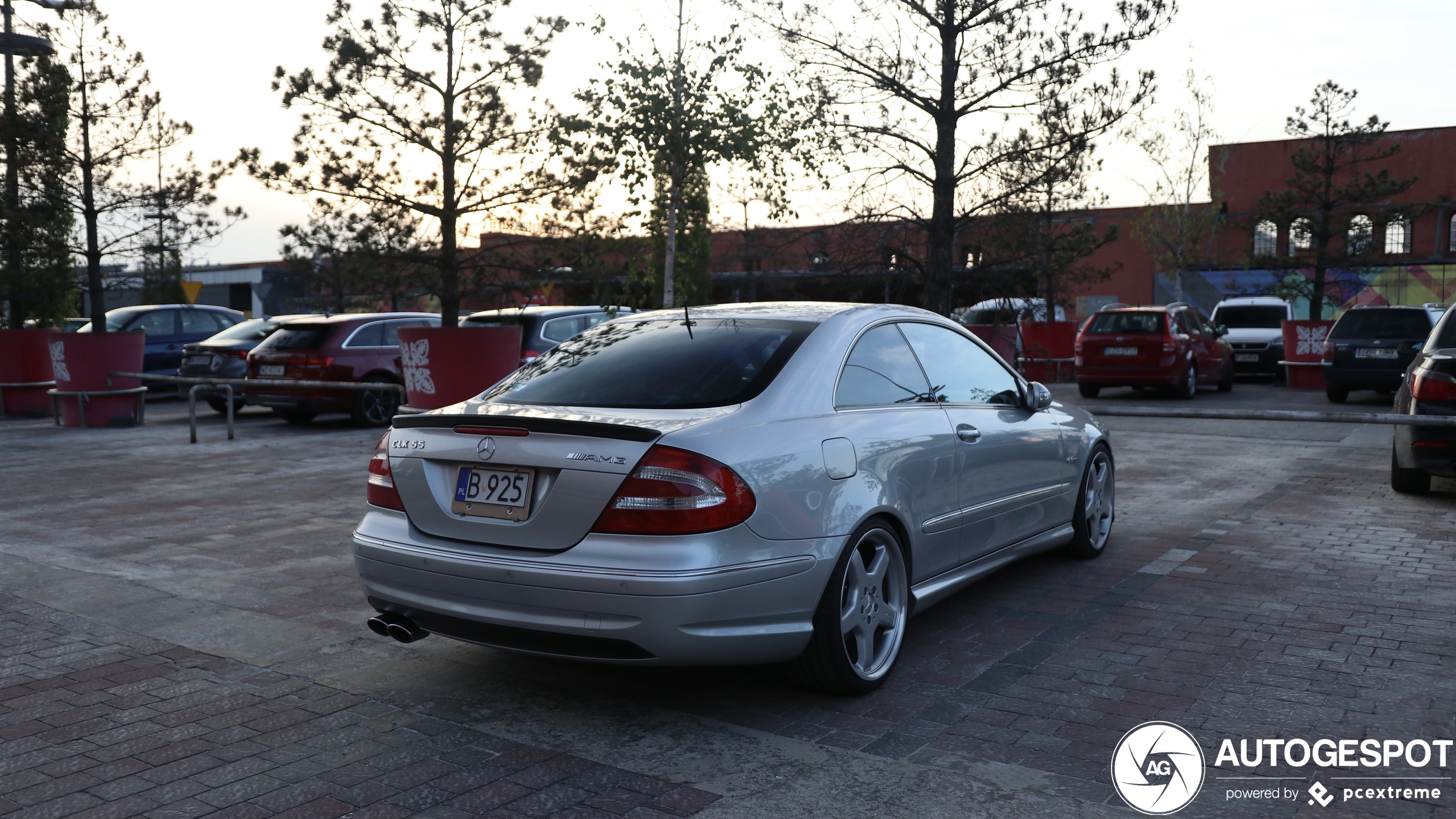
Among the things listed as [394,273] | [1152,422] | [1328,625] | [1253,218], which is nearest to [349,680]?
[1328,625]

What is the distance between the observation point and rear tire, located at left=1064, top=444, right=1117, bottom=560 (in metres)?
6.50

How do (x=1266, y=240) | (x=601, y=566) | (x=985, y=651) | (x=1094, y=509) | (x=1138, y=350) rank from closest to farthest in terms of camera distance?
(x=601, y=566) → (x=985, y=651) → (x=1094, y=509) → (x=1138, y=350) → (x=1266, y=240)

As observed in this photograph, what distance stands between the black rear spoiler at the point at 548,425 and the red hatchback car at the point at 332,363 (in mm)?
10711

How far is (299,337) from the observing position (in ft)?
47.8

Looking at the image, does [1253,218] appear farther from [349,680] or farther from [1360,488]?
[349,680]

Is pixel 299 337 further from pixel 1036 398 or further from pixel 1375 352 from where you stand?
pixel 1375 352

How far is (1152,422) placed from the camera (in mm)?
15188

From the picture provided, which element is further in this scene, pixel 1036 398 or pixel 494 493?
pixel 1036 398

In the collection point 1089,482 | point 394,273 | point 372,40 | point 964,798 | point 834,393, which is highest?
point 372,40

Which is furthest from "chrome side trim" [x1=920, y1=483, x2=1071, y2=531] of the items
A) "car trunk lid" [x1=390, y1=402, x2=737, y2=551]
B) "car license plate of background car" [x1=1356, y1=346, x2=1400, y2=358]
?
"car license plate of background car" [x1=1356, y1=346, x2=1400, y2=358]

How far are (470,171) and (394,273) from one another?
4.21 feet

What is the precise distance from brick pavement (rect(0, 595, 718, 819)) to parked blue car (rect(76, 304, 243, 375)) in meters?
17.1

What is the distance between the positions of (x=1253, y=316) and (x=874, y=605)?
22.6 meters

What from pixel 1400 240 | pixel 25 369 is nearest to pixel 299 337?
pixel 25 369
